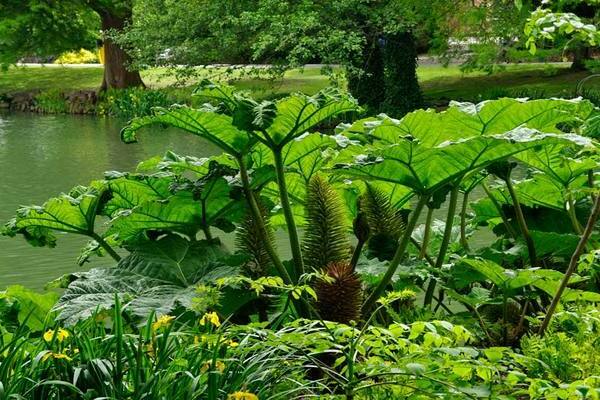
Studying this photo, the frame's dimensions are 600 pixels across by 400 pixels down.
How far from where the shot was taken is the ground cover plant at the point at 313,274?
2799 millimetres

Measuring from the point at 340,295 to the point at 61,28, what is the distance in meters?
32.3

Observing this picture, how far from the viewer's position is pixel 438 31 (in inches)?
955

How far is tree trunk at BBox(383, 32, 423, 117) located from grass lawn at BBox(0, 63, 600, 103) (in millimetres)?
1230

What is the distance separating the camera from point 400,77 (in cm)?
2361

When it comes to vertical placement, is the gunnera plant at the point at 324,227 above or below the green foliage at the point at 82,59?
above

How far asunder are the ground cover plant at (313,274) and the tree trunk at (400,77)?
62.2ft

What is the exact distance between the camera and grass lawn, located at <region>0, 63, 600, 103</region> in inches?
955

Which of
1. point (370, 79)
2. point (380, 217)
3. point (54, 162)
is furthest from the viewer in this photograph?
point (370, 79)

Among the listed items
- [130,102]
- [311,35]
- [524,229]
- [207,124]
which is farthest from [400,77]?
[207,124]

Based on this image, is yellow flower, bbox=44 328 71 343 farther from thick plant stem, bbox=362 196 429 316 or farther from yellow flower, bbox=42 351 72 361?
thick plant stem, bbox=362 196 429 316

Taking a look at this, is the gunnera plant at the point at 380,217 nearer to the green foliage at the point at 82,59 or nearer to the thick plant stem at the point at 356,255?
the thick plant stem at the point at 356,255

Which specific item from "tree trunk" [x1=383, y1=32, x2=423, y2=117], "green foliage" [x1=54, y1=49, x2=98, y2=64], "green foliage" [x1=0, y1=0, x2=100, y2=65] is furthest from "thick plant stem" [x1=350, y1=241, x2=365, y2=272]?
"green foliage" [x1=54, y1=49, x2=98, y2=64]

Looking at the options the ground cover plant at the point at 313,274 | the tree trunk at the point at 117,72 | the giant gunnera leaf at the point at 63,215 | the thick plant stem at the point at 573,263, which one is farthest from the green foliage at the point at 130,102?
the thick plant stem at the point at 573,263

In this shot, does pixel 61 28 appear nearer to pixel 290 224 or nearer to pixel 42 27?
pixel 42 27
